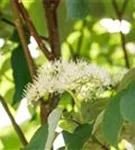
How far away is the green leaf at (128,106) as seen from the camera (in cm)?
53

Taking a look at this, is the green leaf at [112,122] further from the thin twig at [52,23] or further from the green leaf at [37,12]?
the green leaf at [37,12]

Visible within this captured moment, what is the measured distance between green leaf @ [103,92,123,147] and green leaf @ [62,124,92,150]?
0.21ft

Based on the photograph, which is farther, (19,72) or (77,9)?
(19,72)

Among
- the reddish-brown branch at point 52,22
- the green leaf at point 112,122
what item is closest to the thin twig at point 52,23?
the reddish-brown branch at point 52,22

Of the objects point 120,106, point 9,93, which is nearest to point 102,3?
point 9,93

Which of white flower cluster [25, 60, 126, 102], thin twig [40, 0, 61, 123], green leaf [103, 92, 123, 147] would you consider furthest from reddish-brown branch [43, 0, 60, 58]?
green leaf [103, 92, 123, 147]

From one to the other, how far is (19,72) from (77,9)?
Result: 21 centimetres

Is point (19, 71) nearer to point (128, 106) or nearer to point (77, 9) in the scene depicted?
point (77, 9)

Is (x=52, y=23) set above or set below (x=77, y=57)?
above

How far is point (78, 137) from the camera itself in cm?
62

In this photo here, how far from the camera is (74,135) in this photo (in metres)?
0.62

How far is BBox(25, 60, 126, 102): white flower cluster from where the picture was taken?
0.64 metres

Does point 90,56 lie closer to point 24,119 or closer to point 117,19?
point 117,19

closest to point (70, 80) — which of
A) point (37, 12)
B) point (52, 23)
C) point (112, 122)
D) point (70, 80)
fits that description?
point (70, 80)
